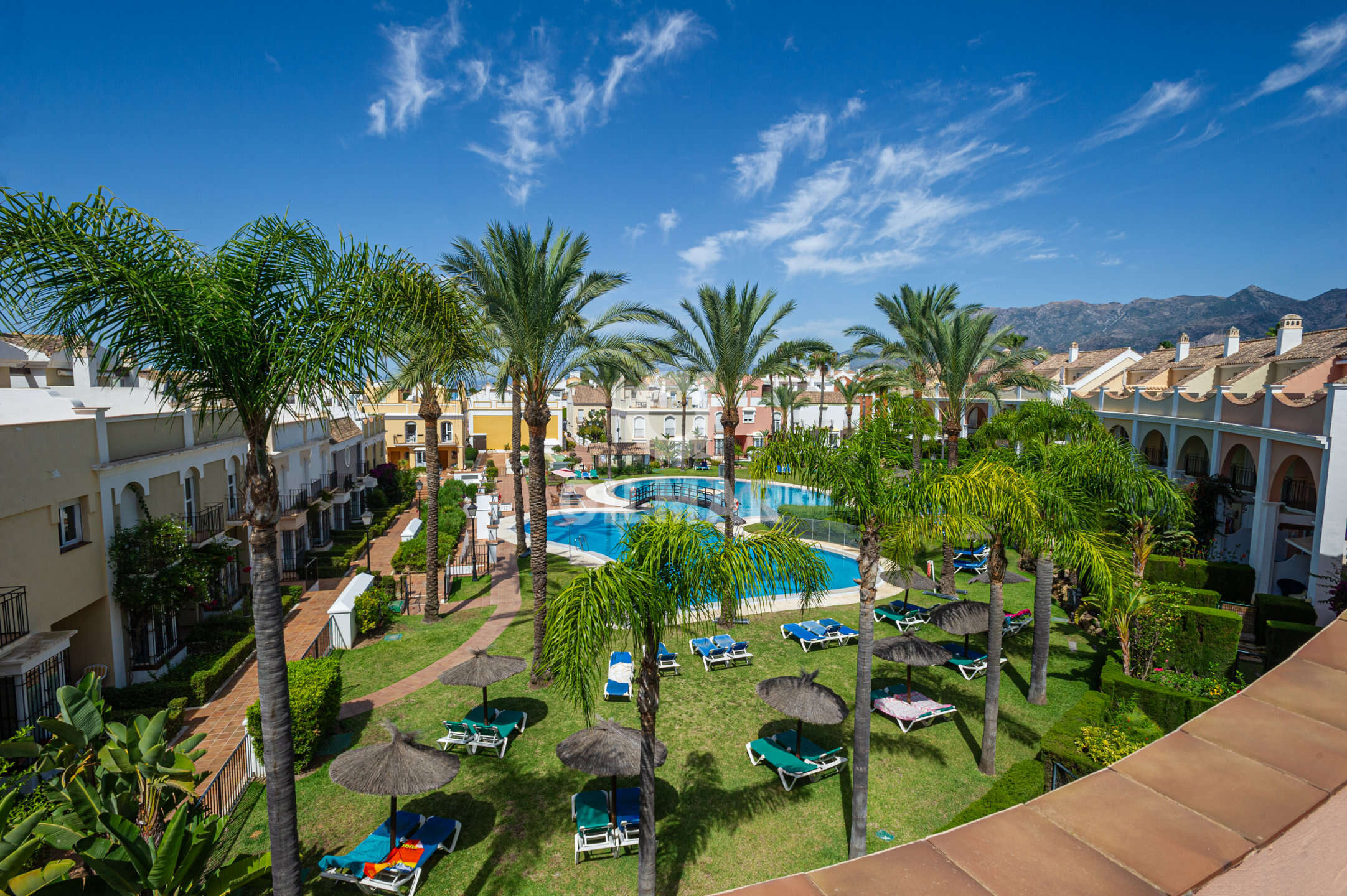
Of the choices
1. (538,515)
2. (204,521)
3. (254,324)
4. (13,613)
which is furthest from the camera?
(204,521)

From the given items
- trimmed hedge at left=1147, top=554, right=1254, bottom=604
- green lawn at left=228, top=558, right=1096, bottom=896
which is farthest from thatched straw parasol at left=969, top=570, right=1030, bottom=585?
green lawn at left=228, top=558, right=1096, bottom=896

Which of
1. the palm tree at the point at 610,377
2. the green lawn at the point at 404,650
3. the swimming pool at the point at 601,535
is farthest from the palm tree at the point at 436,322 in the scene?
the swimming pool at the point at 601,535

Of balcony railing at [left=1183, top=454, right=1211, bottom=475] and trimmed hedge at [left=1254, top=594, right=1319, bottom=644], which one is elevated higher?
balcony railing at [left=1183, top=454, right=1211, bottom=475]

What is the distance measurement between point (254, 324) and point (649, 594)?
466 centimetres

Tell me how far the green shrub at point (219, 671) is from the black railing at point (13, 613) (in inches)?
128

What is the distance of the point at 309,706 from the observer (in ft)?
36.0

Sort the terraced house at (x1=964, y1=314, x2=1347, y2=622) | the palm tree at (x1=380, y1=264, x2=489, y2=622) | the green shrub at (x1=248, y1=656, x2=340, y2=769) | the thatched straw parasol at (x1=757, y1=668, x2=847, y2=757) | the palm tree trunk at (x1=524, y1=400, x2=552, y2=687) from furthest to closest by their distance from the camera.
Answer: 1. the terraced house at (x1=964, y1=314, x2=1347, y2=622)
2. the palm tree trunk at (x1=524, y1=400, x2=552, y2=687)
3. the green shrub at (x1=248, y1=656, x2=340, y2=769)
4. the thatched straw parasol at (x1=757, y1=668, x2=847, y2=757)
5. the palm tree at (x1=380, y1=264, x2=489, y2=622)

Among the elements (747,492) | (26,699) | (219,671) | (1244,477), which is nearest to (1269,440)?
(1244,477)

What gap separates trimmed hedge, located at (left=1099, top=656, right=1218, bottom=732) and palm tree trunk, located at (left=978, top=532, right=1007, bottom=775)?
121 centimetres

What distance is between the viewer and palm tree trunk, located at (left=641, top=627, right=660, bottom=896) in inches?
276

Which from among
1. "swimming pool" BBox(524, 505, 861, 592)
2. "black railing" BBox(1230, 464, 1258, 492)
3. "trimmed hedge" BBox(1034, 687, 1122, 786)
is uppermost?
"black railing" BBox(1230, 464, 1258, 492)

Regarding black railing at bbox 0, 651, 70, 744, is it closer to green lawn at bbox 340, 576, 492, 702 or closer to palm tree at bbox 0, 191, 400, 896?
green lawn at bbox 340, 576, 492, 702

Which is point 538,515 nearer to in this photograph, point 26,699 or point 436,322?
point 436,322

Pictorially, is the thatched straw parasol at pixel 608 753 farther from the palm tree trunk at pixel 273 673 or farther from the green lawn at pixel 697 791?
the palm tree trunk at pixel 273 673
